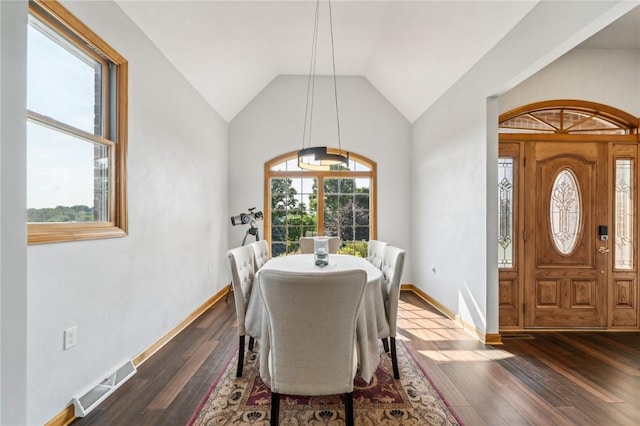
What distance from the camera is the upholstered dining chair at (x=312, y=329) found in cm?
137

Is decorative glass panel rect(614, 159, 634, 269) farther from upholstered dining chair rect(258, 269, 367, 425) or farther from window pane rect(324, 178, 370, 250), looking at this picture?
upholstered dining chair rect(258, 269, 367, 425)

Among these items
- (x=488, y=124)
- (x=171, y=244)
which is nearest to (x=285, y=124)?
(x=171, y=244)

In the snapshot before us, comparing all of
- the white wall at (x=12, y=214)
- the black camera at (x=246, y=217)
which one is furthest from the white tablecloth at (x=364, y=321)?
the black camera at (x=246, y=217)

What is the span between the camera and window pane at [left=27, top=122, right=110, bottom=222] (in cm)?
159

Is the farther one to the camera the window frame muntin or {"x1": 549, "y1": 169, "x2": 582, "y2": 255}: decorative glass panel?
{"x1": 549, "y1": 169, "x2": 582, "y2": 255}: decorative glass panel

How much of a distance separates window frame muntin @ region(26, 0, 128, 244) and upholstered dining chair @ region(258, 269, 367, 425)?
1.31 metres

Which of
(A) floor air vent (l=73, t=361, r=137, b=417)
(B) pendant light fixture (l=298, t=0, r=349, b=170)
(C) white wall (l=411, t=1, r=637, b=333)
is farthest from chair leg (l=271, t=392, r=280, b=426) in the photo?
(C) white wall (l=411, t=1, r=637, b=333)

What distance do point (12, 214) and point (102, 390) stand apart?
176 cm

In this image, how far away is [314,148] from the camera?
2549mm

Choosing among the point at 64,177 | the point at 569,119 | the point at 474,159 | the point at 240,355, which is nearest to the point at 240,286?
the point at 240,355

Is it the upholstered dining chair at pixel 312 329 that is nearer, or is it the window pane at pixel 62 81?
the upholstered dining chair at pixel 312 329

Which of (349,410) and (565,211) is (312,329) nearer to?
(349,410)

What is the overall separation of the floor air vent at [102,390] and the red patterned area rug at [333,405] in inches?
26.2

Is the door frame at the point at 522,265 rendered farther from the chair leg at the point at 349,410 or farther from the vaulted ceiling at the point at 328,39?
the chair leg at the point at 349,410
